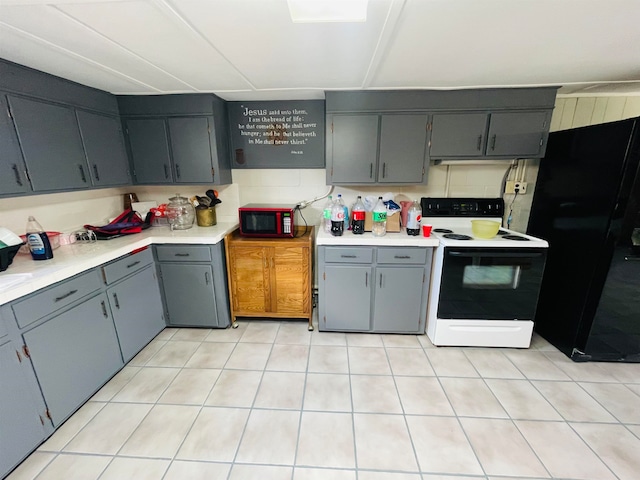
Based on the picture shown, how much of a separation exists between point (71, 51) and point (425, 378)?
9.87 feet

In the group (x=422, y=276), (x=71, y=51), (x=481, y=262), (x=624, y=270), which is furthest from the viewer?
(x=422, y=276)

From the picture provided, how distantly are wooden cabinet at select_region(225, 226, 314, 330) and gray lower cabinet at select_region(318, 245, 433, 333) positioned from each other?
0.18m

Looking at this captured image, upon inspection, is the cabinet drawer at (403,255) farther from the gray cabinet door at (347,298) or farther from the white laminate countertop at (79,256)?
the white laminate countertop at (79,256)

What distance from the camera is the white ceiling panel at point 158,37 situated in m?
1.11

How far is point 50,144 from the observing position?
6.00 feet

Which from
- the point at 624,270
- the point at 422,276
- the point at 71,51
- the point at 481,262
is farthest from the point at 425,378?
the point at 71,51

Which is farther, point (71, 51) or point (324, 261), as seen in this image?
point (324, 261)

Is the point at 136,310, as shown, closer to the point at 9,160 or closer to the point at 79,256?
the point at 79,256

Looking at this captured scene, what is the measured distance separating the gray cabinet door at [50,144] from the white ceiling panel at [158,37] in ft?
2.73

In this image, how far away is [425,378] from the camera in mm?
1966

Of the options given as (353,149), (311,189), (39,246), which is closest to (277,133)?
(311,189)

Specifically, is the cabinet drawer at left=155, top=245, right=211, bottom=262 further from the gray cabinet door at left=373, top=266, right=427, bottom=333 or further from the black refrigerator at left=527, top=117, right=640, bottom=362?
the black refrigerator at left=527, top=117, right=640, bottom=362

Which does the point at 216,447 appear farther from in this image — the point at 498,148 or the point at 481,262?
the point at 498,148

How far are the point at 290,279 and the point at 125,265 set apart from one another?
1.29 meters
